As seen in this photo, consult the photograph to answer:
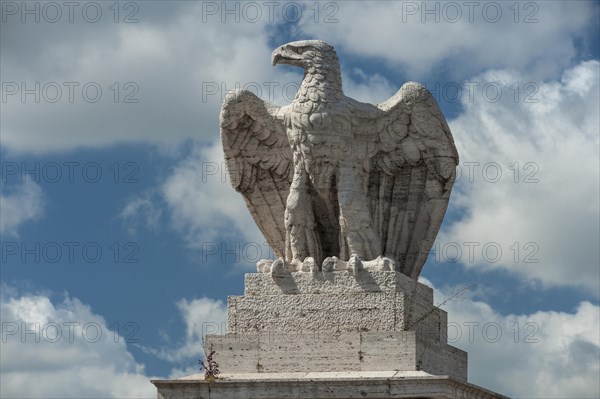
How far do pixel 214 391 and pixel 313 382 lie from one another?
1730 mm

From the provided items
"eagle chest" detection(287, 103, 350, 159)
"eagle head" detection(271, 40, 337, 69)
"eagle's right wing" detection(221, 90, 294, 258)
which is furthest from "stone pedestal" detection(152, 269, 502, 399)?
"eagle head" detection(271, 40, 337, 69)

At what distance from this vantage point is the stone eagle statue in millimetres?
30344

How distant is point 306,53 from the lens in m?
30.7

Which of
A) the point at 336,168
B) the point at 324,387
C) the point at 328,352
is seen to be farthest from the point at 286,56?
the point at 324,387

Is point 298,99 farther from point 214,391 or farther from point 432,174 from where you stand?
point 214,391

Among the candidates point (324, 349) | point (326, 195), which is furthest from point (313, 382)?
point (326, 195)

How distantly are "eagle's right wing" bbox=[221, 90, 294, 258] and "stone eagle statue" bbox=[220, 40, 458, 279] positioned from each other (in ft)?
0.06

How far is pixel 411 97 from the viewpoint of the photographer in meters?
30.5

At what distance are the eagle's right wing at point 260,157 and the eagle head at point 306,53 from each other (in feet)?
2.92

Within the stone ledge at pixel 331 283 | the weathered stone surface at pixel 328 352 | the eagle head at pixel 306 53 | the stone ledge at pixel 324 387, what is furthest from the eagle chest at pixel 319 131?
the stone ledge at pixel 324 387

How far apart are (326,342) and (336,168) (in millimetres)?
3117

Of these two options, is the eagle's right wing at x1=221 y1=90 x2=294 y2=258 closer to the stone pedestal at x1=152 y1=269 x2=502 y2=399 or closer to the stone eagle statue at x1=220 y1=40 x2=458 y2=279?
the stone eagle statue at x1=220 y1=40 x2=458 y2=279

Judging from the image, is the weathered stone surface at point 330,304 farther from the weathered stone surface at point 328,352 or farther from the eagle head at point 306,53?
the eagle head at point 306,53

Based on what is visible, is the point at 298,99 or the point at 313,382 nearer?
the point at 313,382
